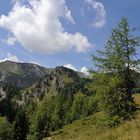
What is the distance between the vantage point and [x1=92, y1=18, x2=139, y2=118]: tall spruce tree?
3055 centimetres

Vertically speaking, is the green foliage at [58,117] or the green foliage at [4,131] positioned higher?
the green foliage at [58,117]

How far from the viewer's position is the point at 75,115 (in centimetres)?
14188

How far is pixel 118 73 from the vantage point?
103 ft

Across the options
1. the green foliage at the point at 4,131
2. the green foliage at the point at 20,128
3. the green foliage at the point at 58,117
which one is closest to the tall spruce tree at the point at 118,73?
the green foliage at the point at 20,128

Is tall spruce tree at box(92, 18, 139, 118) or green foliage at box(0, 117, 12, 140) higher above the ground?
tall spruce tree at box(92, 18, 139, 118)

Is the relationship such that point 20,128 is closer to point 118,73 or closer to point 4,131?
point 4,131

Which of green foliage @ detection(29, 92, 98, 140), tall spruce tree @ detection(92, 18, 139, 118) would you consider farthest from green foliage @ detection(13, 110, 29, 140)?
tall spruce tree @ detection(92, 18, 139, 118)

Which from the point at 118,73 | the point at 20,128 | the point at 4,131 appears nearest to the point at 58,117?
the point at 4,131

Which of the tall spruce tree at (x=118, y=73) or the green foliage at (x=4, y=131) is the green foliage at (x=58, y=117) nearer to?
the green foliage at (x=4, y=131)

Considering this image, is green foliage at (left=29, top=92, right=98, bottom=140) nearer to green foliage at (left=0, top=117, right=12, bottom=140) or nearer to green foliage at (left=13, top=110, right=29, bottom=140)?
green foliage at (left=0, top=117, right=12, bottom=140)

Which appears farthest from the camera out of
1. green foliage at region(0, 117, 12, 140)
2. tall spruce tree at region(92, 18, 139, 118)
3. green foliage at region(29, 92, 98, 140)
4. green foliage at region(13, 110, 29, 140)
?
green foliage at region(29, 92, 98, 140)

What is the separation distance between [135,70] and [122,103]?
3.85m

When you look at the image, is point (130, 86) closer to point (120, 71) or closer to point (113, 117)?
point (120, 71)

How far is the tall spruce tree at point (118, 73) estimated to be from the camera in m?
30.5
